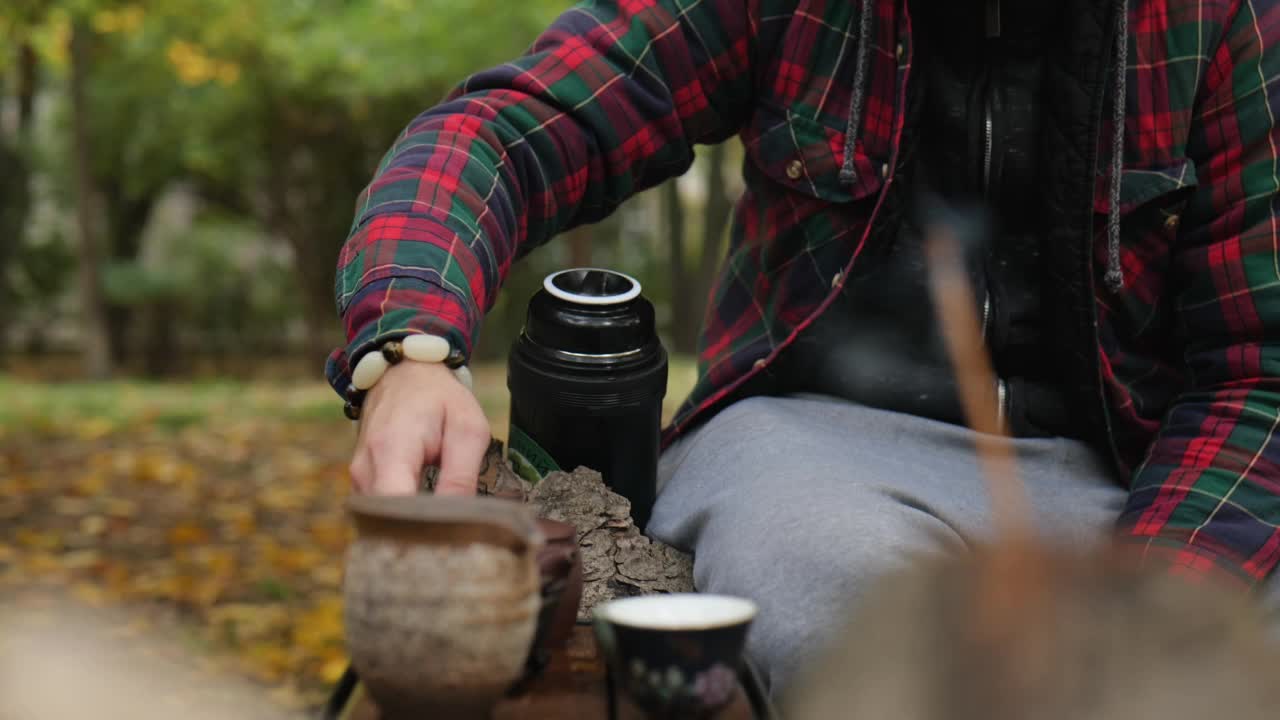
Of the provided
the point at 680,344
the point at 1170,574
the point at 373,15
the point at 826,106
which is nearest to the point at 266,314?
the point at 680,344

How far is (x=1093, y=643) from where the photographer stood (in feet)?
3.24

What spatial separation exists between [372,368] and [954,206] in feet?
3.37

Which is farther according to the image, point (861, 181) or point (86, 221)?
point (86, 221)

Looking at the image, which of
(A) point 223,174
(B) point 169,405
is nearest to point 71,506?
(B) point 169,405

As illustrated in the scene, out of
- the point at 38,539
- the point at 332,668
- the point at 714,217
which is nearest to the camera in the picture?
the point at 332,668

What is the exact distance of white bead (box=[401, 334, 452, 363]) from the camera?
1553 mm

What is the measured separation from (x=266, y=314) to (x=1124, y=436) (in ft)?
51.2

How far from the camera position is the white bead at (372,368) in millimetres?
1576

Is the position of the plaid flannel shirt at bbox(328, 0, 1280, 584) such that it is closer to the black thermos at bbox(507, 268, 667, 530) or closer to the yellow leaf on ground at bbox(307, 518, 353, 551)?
the black thermos at bbox(507, 268, 667, 530)

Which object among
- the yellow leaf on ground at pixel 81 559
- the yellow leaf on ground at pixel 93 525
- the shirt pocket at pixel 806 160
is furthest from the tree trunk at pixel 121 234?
the shirt pocket at pixel 806 160

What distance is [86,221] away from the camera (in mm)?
11922

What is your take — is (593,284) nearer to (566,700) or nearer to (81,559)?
(566,700)

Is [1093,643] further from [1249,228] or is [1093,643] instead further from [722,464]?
[1249,228]

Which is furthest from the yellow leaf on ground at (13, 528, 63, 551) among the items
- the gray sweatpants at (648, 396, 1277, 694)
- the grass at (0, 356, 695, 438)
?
the gray sweatpants at (648, 396, 1277, 694)
